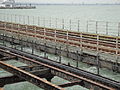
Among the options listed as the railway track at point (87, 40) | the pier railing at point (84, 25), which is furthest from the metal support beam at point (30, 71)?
the pier railing at point (84, 25)

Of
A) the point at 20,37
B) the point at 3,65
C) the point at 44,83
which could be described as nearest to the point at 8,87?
the point at 3,65

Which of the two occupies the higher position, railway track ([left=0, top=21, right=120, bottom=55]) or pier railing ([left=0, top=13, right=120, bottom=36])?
pier railing ([left=0, top=13, right=120, bottom=36])

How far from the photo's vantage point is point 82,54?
16.3 m

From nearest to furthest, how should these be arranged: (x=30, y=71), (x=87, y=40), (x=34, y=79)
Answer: (x=34, y=79) → (x=30, y=71) → (x=87, y=40)

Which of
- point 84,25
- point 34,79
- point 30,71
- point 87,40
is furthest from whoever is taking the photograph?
point 84,25

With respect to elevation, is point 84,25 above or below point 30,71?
above

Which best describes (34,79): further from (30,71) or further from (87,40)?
(87,40)

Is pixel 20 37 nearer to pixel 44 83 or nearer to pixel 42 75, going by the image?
pixel 42 75

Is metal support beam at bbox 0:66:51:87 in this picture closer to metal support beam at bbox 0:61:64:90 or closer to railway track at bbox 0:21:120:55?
metal support beam at bbox 0:61:64:90

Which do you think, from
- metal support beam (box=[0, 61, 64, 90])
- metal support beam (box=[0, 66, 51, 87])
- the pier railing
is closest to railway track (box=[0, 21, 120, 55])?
metal support beam (box=[0, 66, 51, 87])

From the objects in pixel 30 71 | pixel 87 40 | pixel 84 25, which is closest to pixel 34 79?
pixel 30 71

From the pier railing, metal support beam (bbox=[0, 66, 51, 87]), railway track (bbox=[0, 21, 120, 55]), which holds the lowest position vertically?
metal support beam (bbox=[0, 66, 51, 87])

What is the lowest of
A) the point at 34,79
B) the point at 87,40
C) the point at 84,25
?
the point at 34,79

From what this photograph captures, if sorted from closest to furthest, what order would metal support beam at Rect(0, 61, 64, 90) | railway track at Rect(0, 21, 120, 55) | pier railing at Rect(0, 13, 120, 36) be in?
1. metal support beam at Rect(0, 61, 64, 90)
2. railway track at Rect(0, 21, 120, 55)
3. pier railing at Rect(0, 13, 120, 36)
